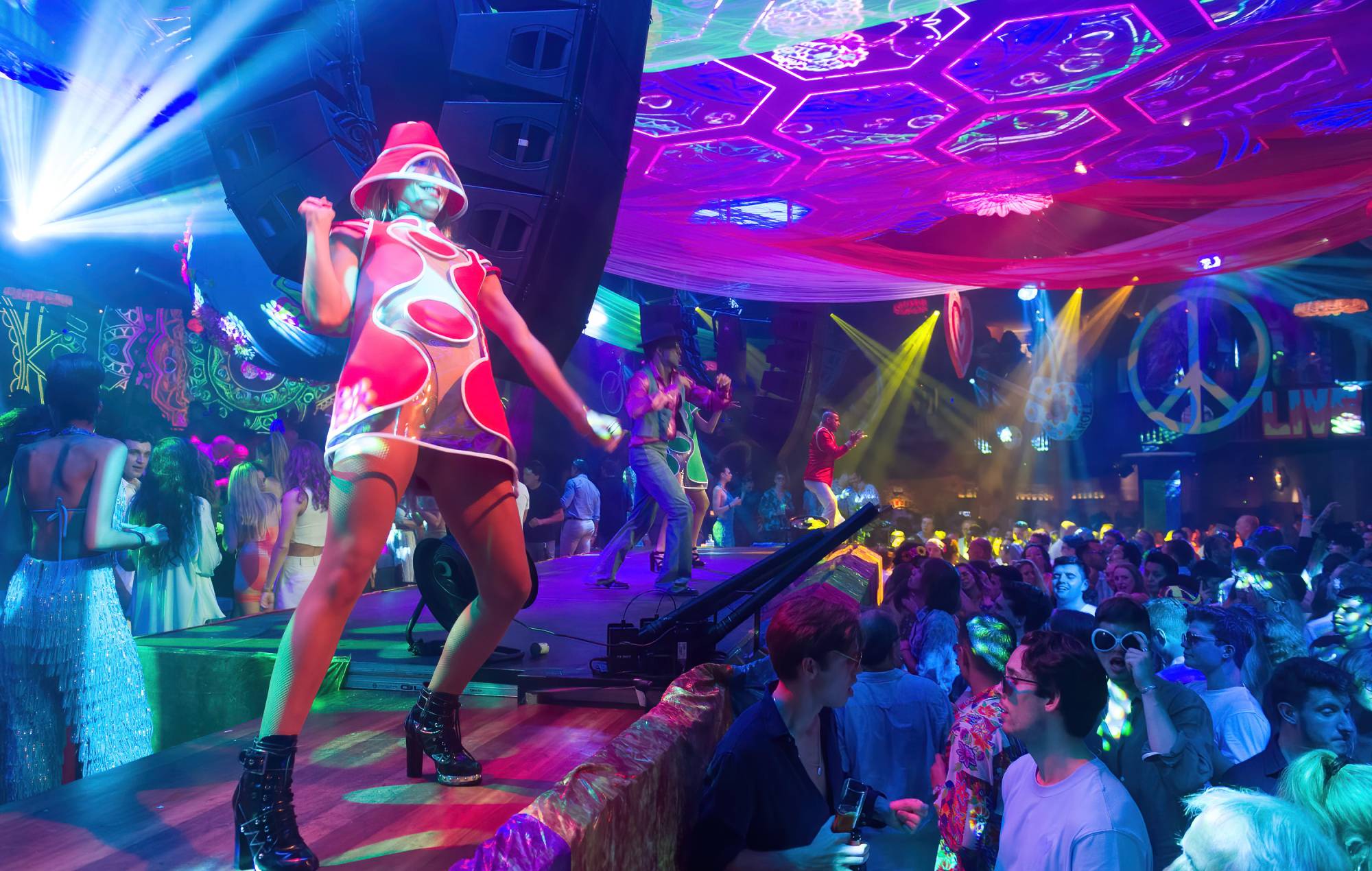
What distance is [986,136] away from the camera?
828cm

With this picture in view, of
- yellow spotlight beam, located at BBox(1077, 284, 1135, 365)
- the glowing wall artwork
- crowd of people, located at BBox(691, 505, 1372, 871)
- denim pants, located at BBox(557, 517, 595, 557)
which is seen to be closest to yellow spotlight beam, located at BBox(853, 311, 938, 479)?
yellow spotlight beam, located at BBox(1077, 284, 1135, 365)

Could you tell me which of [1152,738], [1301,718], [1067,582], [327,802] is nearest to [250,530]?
[327,802]

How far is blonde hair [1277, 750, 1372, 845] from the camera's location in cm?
157

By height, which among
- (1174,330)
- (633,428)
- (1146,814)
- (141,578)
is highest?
(1174,330)

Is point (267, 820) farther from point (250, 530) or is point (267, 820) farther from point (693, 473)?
point (250, 530)

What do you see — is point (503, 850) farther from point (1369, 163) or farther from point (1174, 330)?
point (1174, 330)

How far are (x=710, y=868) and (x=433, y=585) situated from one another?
143 centimetres

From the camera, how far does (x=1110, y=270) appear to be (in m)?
9.40

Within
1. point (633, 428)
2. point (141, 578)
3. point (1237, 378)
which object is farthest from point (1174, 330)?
point (141, 578)

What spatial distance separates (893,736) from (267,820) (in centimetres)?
180

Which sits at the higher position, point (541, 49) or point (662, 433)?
point (541, 49)

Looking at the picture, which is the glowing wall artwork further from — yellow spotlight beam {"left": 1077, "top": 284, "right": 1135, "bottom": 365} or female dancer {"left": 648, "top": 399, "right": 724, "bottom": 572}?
yellow spotlight beam {"left": 1077, "top": 284, "right": 1135, "bottom": 365}

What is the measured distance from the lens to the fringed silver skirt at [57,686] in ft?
11.1

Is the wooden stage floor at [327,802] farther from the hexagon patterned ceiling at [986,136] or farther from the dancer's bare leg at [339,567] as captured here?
the hexagon patterned ceiling at [986,136]
